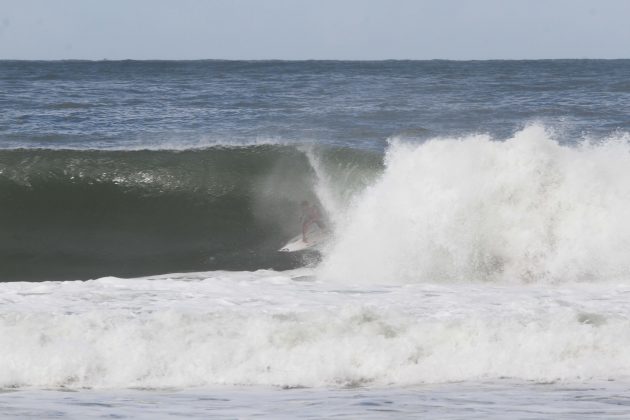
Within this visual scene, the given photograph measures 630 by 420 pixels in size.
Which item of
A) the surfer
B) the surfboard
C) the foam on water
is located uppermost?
the surfer

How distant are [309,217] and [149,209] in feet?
6.91

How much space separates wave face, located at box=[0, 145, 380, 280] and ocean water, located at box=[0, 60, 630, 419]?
0.10 feet

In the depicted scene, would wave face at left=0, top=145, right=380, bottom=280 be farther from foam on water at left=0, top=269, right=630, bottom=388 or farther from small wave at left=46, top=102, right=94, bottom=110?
small wave at left=46, top=102, right=94, bottom=110

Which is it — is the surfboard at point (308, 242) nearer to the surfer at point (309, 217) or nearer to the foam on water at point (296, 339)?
the surfer at point (309, 217)

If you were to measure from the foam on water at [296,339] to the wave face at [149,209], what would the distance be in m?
2.88

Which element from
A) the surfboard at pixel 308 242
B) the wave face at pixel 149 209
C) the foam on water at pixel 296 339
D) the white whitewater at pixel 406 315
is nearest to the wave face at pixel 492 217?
the white whitewater at pixel 406 315

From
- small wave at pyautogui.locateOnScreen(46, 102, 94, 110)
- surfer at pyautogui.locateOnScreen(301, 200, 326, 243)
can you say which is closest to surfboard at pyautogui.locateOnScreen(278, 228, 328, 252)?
surfer at pyautogui.locateOnScreen(301, 200, 326, 243)

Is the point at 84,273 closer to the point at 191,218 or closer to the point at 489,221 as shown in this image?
the point at 191,218

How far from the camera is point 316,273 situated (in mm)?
10055

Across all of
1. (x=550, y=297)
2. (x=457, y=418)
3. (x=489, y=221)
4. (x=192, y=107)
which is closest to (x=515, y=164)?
(x=489, y=221)

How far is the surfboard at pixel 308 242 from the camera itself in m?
11.4

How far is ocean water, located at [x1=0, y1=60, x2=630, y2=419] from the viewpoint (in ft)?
20.8

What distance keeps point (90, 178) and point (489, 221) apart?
5.49 m

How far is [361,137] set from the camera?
60.2 ft
